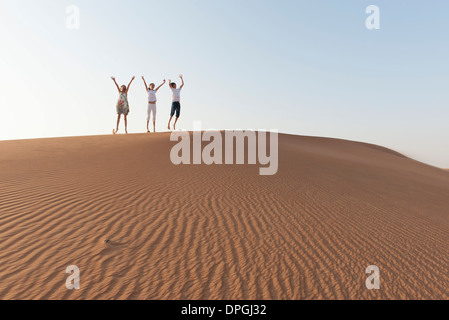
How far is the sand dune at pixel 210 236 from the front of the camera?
10.4 ft

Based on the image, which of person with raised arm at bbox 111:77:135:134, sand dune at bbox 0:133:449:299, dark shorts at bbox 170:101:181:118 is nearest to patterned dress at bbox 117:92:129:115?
person with raised arm at bbox 111:77:135:134

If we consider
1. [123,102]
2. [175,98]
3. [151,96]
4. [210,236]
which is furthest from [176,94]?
[210,236]

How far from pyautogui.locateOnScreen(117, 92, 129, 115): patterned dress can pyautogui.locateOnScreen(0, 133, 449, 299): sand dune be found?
5881 mm

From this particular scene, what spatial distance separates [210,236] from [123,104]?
36.3ft

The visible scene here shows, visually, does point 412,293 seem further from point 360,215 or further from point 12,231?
point 12,231

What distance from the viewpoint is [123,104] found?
13477mm

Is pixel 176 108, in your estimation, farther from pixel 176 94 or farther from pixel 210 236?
pixel 210 236

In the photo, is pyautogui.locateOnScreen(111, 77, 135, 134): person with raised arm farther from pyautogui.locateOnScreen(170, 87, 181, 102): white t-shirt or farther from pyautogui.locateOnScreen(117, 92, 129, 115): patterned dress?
pyautogui.locateOnScreen(170, 87, 181, 102): white t-shirt

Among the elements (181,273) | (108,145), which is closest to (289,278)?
(181,273)

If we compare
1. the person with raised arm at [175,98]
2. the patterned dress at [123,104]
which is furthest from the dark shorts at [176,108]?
the patterned dress at [123,104]

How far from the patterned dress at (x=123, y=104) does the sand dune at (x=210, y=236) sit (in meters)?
5.88

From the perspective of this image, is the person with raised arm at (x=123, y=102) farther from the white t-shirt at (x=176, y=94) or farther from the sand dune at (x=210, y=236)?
the sand dune at (x=210, y=236)

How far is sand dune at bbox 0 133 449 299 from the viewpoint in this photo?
125 inches
